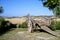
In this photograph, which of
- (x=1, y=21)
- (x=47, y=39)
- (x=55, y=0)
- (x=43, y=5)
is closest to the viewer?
(x=47, y=39)

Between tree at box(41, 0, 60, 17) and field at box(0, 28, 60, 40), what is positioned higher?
tree at box(41, 0, 60, 17)

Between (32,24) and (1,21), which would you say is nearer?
(32,24)

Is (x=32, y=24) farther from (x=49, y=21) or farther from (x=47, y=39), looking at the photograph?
(x=47, y=39)

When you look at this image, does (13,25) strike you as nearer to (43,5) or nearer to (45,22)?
(43,5)

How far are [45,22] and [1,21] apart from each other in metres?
8.02

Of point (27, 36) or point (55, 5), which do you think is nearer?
point (27, 36)

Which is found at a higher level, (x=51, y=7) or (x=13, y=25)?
(x=51, y=7)

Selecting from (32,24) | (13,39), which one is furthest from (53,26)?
(13,39)

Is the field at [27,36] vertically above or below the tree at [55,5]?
below

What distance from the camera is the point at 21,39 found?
16.8 metres

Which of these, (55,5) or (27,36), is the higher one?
(55,5)

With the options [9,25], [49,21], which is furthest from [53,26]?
[9,25]

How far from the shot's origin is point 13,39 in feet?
54.9

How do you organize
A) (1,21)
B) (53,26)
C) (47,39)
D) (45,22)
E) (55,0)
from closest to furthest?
(47,39), (55,0), (45,22), (53,26), (1,21)
